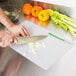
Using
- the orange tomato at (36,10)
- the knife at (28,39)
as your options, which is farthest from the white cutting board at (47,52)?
the orange tomato at (36,10)

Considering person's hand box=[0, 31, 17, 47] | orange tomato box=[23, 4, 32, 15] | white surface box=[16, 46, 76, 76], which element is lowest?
white surface box=[16, 46, 76, 76]

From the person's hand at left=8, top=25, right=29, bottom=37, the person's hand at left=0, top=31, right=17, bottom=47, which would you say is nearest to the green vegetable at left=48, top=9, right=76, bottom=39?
the person's hand at left=8, top=25, right=29, bottom=37

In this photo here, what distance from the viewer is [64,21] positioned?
3.76 feet

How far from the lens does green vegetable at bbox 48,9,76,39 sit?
1.09 meters

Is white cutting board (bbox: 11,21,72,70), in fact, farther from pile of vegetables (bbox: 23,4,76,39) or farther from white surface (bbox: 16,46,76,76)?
pile of vegetables (bbox: 23,4,76,39)

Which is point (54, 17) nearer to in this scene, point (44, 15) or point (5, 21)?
point (44, 15)

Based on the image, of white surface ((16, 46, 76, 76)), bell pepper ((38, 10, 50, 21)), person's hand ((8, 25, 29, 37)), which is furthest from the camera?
bell pepper ((38, 10, 50, 21))

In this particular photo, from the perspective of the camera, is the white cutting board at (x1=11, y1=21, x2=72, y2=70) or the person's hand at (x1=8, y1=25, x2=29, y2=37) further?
the person's hand at (x1=8, y1=25, x2=29, y2=37)

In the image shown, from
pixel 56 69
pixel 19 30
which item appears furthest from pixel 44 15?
pixel 56 69

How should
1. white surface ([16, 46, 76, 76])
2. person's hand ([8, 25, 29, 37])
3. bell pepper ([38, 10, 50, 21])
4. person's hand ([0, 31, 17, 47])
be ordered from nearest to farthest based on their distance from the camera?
white surface ([16, 46, 76, 76]) → person's hand ([0, 31, 17, 47]) → person's hand ([8, 25, 29, 37]) → bell pepper ([38, 10, 50, 21])

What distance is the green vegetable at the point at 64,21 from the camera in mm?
1092

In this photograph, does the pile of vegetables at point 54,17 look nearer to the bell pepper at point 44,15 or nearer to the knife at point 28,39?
the bell pepper at point 44,15

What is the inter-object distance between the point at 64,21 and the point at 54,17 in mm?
79

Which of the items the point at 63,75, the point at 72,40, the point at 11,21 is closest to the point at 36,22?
the point at 11,21
